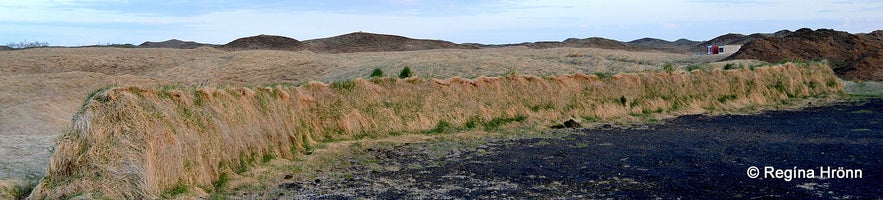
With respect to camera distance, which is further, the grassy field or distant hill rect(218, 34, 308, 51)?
distant hill rect(218, 34, 308, 51)

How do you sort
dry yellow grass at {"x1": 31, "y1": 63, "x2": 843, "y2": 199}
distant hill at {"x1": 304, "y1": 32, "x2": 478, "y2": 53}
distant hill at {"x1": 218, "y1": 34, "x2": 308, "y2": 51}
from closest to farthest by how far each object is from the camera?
1. dry yellow grass at {"x1": 31, "y1": 63, "x2": 843, "y2": 199}
2. distant hill at {"x1": 218, "y1": 34, "x2": 308, "y2": 51}
3. distant hill at {"x1": 304, "y1": 32, "x2": 478, "y2": 53}

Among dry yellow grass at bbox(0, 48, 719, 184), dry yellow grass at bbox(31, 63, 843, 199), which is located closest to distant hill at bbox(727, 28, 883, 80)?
dry yellow grass at bbox(0, 48, 719, 184)

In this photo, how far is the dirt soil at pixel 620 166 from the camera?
9906 millimetres

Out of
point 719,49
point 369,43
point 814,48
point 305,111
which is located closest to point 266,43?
point 369,43

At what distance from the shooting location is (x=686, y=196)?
31.2 ft

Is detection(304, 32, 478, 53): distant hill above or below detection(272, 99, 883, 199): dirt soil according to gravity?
above

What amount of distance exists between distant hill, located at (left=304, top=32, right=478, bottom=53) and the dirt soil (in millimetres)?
67205

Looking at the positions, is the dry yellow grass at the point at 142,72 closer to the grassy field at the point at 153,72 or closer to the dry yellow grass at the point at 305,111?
the grassy field at the point at 153,72

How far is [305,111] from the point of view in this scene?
1574 centimetres

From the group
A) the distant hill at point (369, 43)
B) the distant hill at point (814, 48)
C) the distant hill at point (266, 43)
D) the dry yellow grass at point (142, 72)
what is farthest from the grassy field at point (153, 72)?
the distant hill at point (369, 43)

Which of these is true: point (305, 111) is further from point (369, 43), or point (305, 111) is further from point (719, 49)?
point (369, 43)

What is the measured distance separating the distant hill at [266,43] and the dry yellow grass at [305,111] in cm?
6018

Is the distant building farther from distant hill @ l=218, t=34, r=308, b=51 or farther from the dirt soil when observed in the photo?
the dirt soil

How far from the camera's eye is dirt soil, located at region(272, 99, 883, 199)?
9.91m
